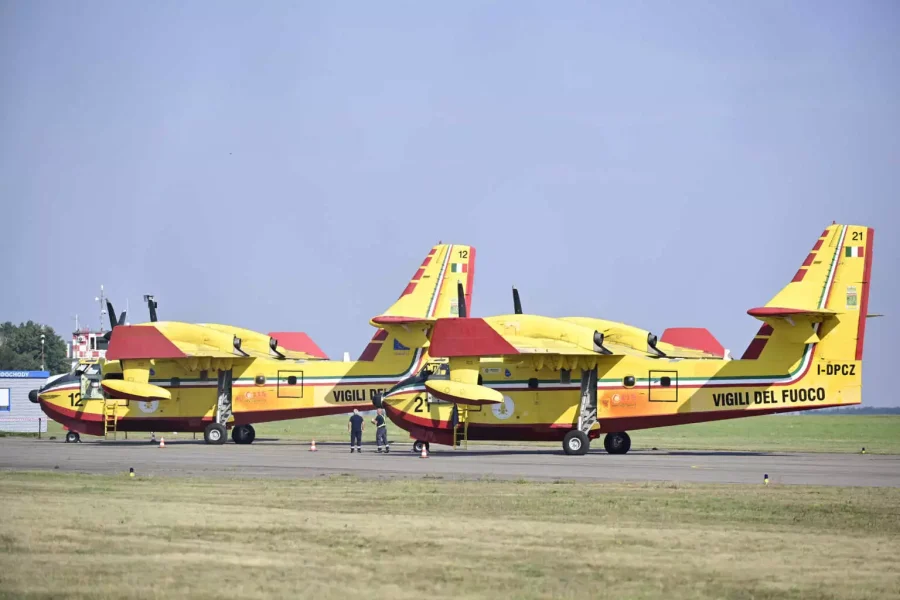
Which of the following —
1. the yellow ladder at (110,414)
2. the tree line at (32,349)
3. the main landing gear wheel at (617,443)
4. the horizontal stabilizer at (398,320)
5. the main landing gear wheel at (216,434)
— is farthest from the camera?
the tree line at (32,349)

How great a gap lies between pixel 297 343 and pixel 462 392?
52.0 ft

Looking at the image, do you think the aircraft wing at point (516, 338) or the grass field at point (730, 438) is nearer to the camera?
the aircraft wing at point (516, 338)

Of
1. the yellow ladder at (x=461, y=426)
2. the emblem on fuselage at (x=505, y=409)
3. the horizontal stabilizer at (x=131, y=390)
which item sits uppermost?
the horizontal stabilizer at (x=131, y=390)

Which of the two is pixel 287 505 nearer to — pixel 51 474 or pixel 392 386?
pixel 51 474

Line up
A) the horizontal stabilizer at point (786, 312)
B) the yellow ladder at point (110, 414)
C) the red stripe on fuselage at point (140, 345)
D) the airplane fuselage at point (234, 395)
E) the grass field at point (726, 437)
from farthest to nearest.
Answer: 1. the yellow ladder at point (110, 414)
2. the grass field at point (726, 437)
3. the airplane fuselage at point (234, 395)
4. the red stripe on fuselage at point (140, 345)
5. the horizontal stabilizer at point (786, 312)

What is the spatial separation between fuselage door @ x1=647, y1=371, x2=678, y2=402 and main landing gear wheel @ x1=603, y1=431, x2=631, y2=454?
2.58 meters

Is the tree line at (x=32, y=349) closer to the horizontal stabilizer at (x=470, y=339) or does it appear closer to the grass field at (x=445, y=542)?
the horizontal stabilizer at (x=470, y=339)

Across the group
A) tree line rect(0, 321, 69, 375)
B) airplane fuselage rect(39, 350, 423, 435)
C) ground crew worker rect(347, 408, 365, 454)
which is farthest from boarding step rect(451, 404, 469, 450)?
tree line rect(0, 321, 69, 375)

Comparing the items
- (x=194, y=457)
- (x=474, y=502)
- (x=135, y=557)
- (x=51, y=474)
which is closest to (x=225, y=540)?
(x=135, y=557)

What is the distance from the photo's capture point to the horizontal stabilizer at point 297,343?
53594 millimetres

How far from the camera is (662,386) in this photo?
40344 mm

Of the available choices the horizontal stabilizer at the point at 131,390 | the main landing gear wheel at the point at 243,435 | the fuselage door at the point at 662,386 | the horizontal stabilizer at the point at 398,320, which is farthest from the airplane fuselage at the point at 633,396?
the horizontal stabilizer at the point at 131,390

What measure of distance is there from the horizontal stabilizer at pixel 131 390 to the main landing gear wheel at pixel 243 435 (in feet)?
12.0

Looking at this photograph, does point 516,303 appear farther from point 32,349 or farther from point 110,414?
point 32,349
